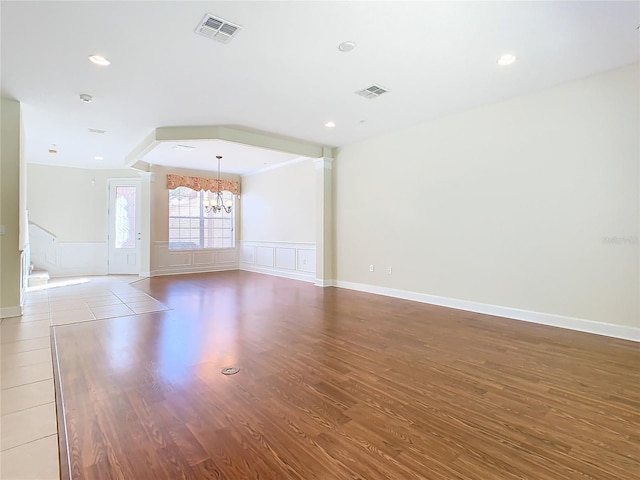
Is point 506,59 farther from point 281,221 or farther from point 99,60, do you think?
point 281,221

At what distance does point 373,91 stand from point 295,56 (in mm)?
1205

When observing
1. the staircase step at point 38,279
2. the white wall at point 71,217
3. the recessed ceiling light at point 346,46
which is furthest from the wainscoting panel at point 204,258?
the recessed ceiling light at point 346,46

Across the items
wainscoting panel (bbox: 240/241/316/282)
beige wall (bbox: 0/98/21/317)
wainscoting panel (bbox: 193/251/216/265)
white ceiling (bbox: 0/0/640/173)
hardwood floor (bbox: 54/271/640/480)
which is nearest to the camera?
hardwood floor (bbox: 54/271/640/480)

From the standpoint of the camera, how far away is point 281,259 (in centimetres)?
866

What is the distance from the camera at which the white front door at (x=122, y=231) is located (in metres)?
8.70

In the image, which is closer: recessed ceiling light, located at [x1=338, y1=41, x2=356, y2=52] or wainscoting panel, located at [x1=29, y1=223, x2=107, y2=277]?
recessed ceiling light, located at [x1=338, y1=41, x2=356, y2=52]

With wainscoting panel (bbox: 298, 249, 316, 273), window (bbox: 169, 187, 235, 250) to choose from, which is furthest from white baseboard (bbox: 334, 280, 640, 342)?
window (bbox: 169, 187, 235, 250)

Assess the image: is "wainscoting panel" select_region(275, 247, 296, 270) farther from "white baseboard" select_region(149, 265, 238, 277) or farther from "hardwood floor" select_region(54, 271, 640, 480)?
"hardwood floor" select_region(54, 271, 640, 480)

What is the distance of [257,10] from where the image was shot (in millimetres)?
2545

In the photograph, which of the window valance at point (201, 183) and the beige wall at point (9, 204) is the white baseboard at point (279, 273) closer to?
the window valance at point (201, 183)

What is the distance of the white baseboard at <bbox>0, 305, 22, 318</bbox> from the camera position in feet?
14.0

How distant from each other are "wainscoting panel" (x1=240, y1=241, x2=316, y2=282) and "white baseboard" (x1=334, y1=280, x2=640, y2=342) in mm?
2236

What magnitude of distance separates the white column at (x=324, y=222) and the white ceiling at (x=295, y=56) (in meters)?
1.90

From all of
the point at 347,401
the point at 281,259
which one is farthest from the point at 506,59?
the point at 281,259
